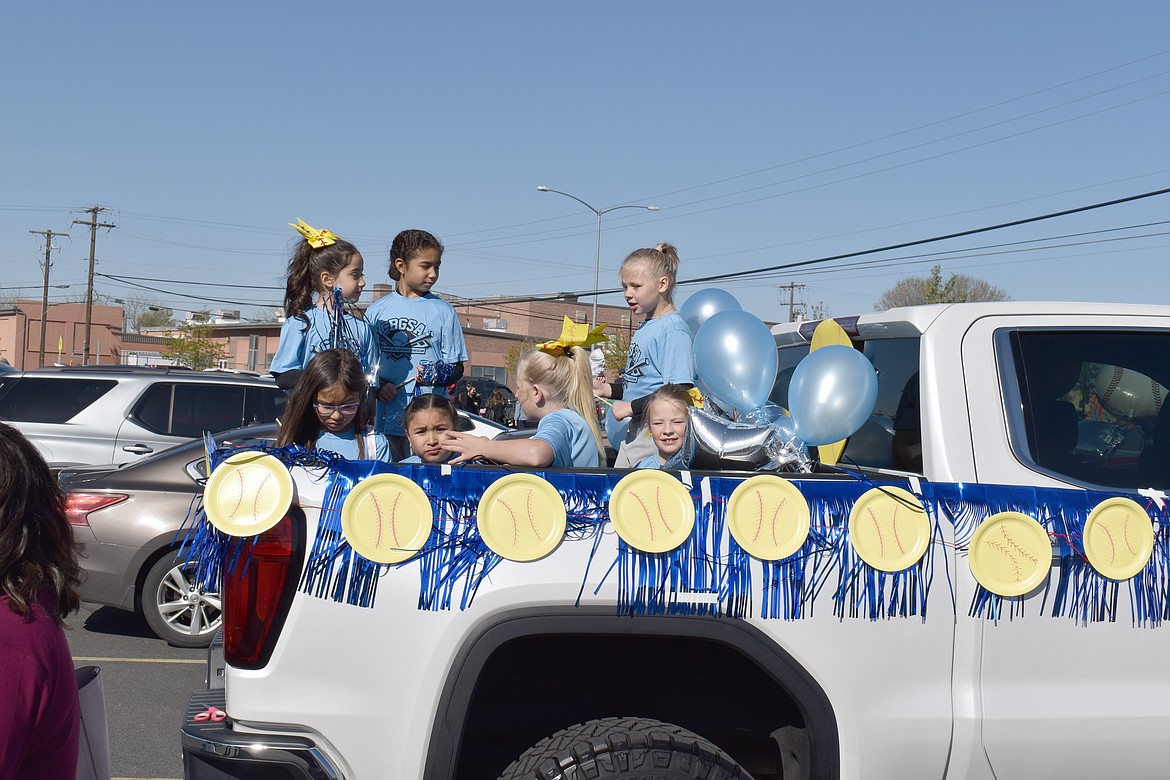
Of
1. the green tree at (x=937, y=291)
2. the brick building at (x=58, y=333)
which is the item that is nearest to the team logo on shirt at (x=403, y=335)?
the green tree at (x=937, y=291)

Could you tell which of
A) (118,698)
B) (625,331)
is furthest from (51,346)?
(118,698)

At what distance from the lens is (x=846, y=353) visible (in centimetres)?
308

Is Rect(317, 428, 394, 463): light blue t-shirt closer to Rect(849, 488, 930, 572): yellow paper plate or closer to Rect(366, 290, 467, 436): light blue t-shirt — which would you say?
Rect(366, 290, 467, 436): light blue t-shirt

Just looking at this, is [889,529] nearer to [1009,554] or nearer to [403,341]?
[1009,554]

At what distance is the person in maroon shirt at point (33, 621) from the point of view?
5.81 ft

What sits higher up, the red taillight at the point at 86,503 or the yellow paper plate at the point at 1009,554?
the yellow paper plate at the point at 1009,554

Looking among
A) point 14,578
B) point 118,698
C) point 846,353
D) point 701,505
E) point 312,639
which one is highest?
point 846,353

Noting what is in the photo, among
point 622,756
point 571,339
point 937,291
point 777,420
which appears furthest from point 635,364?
point 937,291

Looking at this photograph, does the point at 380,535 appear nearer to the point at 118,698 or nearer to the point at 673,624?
the point at 673,624

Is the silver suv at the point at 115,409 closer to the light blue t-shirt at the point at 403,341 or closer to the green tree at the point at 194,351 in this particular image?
the light blue t-shirt at the point at 403,341

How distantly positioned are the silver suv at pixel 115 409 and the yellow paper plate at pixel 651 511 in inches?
270

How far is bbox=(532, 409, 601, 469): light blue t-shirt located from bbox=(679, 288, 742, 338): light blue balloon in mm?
1588

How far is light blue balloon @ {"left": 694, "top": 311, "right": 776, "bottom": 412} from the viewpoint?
3.48m

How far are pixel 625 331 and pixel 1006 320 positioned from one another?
2060 inches
